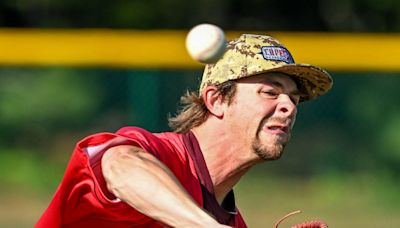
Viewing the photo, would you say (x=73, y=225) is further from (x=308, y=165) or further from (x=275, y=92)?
(x=308, y=165)

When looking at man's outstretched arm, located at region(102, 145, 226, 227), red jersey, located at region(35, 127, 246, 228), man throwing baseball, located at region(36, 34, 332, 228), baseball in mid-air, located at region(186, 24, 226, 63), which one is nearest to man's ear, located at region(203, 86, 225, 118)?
man throwing baseball, located at region(36, 34, 332, 228)

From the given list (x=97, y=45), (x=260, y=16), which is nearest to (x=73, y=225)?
(x=97, y=45)

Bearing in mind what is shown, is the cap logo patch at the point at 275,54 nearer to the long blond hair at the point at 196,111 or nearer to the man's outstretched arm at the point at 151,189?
the long blond hair at the point at 196,111

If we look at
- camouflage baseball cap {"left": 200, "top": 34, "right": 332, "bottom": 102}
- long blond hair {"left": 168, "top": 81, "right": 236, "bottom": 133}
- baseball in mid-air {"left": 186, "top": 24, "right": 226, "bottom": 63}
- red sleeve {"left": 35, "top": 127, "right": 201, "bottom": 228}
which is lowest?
red sleeve {"left": 35, "top": 127, "right": 201, "bottom": 228}

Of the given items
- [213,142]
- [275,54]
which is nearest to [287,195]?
[213,142]

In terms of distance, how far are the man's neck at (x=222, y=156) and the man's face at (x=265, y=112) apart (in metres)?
0.04

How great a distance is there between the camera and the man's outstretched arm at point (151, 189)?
10.6 ft

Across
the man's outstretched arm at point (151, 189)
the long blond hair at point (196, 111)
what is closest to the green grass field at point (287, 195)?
the long blond hair at point (196, 111)

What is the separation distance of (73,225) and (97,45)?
492 centimetres

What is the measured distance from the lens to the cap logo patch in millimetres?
3846

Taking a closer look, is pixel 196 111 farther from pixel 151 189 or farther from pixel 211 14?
pixel 211 14

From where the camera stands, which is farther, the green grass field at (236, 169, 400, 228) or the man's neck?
the green grass field at (236, 169, 400, 228)

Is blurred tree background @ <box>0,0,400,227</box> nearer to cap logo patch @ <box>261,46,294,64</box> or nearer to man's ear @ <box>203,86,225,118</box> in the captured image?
man's ear @ <box>203,86,225,118</box>

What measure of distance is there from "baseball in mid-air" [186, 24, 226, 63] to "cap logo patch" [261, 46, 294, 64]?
15cm
